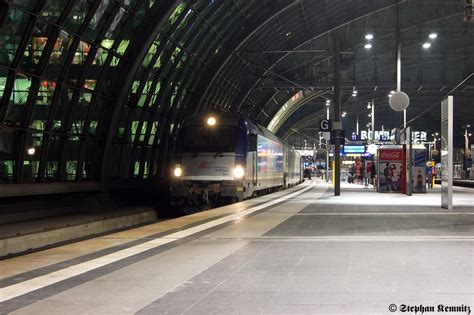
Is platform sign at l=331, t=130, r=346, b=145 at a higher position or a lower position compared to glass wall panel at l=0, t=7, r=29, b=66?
lower

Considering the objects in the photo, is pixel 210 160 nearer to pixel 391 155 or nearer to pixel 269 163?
pixel 269 163

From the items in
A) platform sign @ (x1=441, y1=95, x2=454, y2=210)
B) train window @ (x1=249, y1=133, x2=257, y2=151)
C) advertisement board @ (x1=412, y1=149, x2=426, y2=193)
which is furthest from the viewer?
advertisement board @ (x1=412, y1=149, x2=426, y2=193)

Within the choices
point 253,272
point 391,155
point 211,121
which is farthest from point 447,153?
point 391,155

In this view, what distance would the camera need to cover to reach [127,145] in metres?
25.9

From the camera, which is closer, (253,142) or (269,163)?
(253,142)

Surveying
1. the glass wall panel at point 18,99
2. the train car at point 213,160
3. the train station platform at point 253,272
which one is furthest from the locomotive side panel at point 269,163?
the train station platform at point 253,272

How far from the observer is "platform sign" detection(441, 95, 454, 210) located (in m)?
17.7

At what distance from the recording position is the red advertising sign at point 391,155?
31.7 metres

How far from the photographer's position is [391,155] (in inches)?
1251

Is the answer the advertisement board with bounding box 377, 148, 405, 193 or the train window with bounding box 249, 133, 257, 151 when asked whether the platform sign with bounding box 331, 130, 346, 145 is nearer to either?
the advertisement board with bounding box 377, 148, 405, 193

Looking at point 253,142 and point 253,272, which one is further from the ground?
point 253,142

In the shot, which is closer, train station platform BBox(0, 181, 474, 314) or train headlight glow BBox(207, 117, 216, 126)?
train station platform BBox(0, 181, 474, 314)

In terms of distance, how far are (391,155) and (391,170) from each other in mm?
798

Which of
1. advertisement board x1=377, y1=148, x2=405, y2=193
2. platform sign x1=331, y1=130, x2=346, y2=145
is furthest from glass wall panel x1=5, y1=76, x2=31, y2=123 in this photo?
advertisement board x1=377, y1=148, x2=405, y2=193
